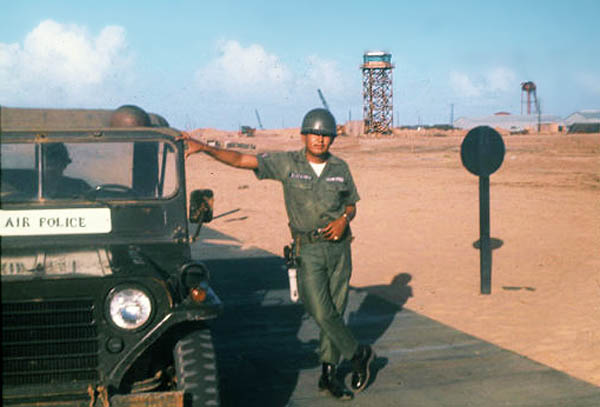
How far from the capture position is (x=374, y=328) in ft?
25.0

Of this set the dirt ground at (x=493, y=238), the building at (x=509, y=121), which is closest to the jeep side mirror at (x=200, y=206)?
the dirt ground at (x=493, y=238)

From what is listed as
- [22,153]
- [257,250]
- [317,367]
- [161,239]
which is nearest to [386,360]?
[317,367]

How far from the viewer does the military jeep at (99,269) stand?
3746mm

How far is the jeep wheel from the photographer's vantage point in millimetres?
3924

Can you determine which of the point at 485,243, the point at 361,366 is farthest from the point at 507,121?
the point at 361,366

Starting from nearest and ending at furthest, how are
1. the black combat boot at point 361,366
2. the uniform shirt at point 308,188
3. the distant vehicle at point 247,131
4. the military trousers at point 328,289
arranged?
the military trousers at point 328,289 < the uniform shirt at point 308,188 < the black combat boot at point 361,366 < the distant vehicle at point 247,131

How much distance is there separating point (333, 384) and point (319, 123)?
182 centimetres

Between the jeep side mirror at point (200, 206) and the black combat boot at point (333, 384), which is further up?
the jeep side mirror at point (200, 206)

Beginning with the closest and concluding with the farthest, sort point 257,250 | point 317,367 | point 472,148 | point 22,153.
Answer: point 22,153
point 317,367
point 472,148
point 257,250

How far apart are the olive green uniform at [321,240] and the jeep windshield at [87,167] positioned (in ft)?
2.40

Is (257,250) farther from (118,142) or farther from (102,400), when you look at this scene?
(102,400)

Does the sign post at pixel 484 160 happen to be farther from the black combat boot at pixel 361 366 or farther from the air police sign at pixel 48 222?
the air police sign at pixel 48 222

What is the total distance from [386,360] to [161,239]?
255 centimetres

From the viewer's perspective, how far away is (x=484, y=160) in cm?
904
